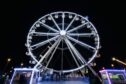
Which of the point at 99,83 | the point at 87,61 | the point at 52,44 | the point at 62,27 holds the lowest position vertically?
the point at 99,83

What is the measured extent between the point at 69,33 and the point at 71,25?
4.02ft

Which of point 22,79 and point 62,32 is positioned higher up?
point 62,32

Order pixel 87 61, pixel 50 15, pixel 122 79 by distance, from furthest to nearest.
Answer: pixel 50 15
pixel 87 61
pixel 122 79

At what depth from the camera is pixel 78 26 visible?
74.3 feet

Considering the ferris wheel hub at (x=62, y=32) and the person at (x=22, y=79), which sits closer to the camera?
the person at (x=22, y=79)

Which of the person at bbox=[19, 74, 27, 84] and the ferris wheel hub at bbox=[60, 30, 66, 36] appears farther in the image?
the ferris wheel hub at bbox=[60, 30, 66, 36]

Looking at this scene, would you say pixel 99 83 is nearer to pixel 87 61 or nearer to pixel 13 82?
pixel 13 82

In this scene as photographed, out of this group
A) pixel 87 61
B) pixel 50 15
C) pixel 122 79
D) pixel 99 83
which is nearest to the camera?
pixel 122 79

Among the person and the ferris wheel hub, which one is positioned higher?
the ferris wheel hub

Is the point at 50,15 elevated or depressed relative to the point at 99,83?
elevated

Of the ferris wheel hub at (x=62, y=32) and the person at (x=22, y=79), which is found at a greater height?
the ferris wheel hub at (x=62, y=32)

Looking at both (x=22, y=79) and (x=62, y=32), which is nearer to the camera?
(x=22, y=79)

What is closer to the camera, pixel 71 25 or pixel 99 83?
pixel 99 83

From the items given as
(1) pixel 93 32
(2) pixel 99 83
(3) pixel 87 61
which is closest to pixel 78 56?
(3) pixel 87 61
